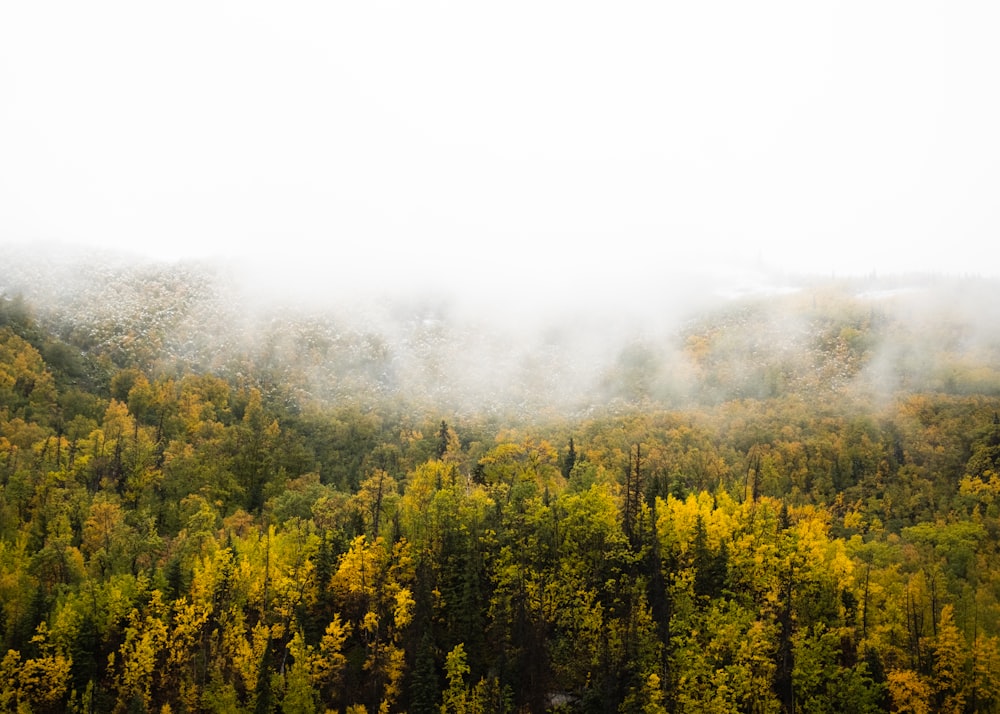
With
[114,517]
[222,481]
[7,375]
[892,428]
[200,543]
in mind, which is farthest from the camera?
[892,428]

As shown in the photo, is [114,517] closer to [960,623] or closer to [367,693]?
[367,693]

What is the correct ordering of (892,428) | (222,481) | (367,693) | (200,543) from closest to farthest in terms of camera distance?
1. (367,693)
2. (200,543)
3. (222,481)
4. (892,428)

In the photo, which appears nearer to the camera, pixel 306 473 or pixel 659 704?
pixel 659 704

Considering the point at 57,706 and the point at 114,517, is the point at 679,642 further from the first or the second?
the point at 114,517

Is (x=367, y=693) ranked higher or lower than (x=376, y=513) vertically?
lower

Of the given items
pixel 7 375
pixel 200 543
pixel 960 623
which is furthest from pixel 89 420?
pixel 960 623

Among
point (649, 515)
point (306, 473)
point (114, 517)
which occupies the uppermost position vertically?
point (649, 515)

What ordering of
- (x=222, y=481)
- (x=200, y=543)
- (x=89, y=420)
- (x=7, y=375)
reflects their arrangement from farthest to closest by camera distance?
(x=7, y=375) → (x=89, y=420) → (x=222, y=481) → (x=200, y=543)

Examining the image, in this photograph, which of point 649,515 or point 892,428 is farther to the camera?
point 892,428

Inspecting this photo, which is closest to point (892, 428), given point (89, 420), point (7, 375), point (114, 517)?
point (114, 517)
